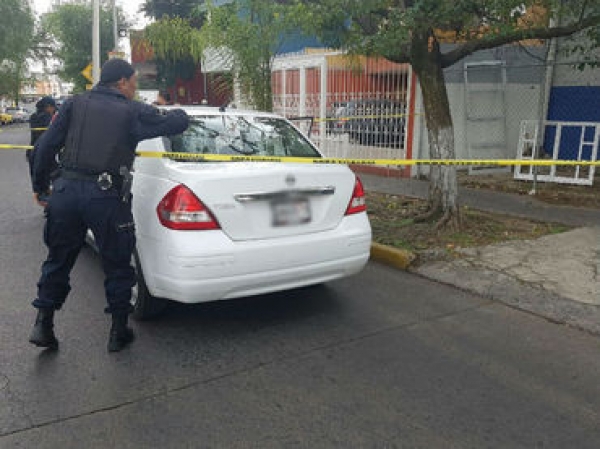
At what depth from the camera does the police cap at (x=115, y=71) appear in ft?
11.8

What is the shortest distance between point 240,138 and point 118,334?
1776 millimetres

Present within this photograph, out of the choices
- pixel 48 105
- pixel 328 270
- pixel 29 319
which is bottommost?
pixel 29 319

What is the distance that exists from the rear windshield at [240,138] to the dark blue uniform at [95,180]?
581 millimetres

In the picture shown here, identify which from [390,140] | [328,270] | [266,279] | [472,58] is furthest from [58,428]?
[472,58]

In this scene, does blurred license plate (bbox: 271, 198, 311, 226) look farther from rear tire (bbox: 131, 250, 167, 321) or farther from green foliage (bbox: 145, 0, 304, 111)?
green foliage (bbox: 145, 0, 304, 111)

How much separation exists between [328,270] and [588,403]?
70.5 inches

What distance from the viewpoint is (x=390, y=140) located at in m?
10.7

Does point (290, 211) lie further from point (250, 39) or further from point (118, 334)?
point (250, 39)

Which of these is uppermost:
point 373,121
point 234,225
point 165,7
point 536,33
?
point 165,7

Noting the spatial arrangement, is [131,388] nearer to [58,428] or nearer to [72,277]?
[58,428]

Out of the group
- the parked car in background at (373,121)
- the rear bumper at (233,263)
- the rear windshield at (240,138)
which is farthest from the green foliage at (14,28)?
the rear bumper at (233,263)

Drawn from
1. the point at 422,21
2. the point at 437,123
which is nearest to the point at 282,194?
the point at 422,21

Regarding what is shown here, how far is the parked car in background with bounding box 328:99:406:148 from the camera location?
34.2 ft

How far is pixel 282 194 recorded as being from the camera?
12.5 ft
